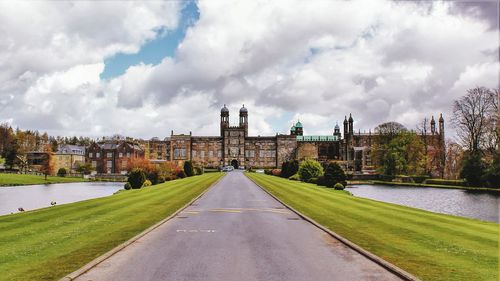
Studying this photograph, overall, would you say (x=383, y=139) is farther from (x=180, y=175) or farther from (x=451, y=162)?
(x=180, y=175)

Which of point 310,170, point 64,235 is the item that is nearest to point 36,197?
point 310,170

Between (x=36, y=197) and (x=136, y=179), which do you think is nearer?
(x=36, y=197)

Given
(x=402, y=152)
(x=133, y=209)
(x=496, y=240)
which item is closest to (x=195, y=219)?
(x=133, y=209)

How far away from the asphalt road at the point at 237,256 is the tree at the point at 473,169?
55830 mm

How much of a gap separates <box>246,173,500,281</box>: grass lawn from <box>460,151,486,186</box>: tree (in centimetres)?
4762

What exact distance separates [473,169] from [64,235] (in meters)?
65.2

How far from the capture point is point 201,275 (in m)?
11.8

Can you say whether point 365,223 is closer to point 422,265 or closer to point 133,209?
point 422,265

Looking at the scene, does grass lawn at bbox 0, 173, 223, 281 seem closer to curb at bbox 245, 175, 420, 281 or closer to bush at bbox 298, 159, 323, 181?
curb at bbox 245, 175, 420, 281

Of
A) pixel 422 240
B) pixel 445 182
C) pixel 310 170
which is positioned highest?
pixel 310 170

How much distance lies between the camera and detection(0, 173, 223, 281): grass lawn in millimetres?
12695

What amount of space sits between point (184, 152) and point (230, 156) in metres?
18.8

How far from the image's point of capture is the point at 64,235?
58.6 ft

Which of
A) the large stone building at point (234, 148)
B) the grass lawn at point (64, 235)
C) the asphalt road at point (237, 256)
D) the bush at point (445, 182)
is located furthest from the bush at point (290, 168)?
the large stone building at point (234, 148)
